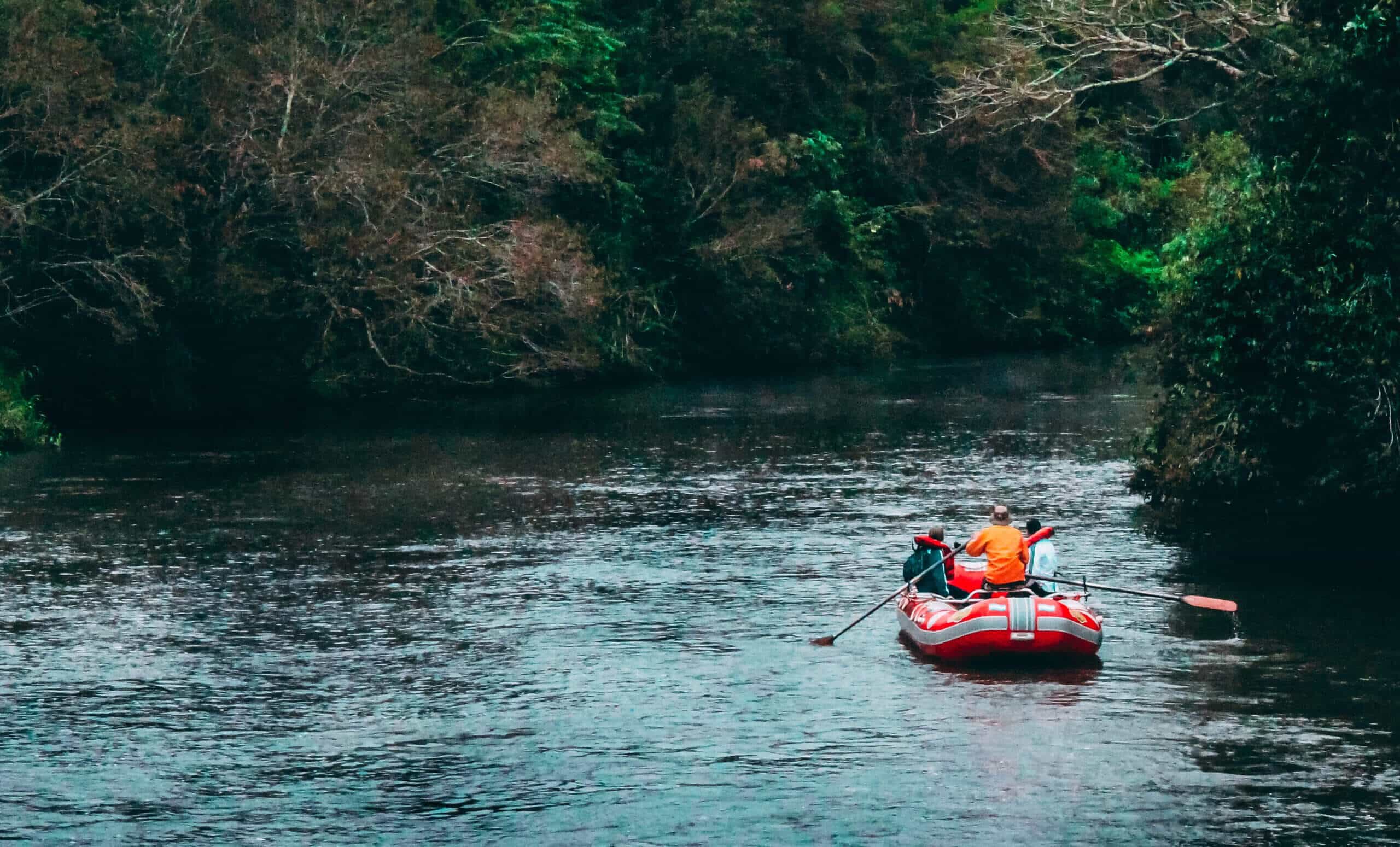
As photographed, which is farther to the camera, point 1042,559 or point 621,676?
point 1042,559

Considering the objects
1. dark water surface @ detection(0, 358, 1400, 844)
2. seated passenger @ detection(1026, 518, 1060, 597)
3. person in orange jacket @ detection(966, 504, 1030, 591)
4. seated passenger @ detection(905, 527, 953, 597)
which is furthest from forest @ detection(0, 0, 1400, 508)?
person in orange jacket @ detection(966, 504, 1030, 591)

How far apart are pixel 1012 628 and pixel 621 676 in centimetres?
377

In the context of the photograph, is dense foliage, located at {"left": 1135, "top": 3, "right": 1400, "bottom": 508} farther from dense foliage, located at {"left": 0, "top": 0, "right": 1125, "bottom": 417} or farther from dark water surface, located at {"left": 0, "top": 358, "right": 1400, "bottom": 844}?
dense foliage, located at {"left": 0, "top": 0, "right": 1125, "bottom": 417}

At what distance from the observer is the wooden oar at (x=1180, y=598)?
792 inches

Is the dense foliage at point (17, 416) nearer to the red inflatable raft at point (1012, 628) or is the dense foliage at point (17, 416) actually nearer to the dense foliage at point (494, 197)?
the dense foliage at point (494, 197)

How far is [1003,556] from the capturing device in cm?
1938

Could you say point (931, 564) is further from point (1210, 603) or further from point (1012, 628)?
point (1210, 603)

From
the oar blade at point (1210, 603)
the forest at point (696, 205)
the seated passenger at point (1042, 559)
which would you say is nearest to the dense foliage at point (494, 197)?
the forest at point (696, 205)

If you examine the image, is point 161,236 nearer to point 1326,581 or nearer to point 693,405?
point 693,405

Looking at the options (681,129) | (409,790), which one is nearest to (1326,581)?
(409,790)

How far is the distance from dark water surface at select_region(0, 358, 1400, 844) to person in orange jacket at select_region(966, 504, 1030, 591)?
3.57 feet

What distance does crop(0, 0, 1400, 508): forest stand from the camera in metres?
23.5

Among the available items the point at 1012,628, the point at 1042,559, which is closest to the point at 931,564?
the point at 1042,559

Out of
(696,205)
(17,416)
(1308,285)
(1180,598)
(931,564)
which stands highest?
(696,205)
